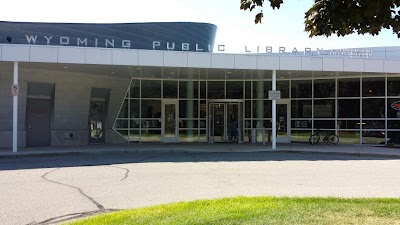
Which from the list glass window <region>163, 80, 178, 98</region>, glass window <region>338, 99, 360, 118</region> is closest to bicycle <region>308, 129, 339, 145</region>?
glass window <region>338, 99, 360, 118</region>

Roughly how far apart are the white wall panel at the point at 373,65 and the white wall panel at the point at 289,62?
324cm

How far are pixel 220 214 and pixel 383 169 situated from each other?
853cm

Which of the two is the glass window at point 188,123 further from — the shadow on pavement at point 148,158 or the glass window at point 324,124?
the glass window at point 324,124

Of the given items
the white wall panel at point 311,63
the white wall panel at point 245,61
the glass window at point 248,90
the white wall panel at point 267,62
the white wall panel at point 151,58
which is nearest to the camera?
the white wall panel at point 151,58

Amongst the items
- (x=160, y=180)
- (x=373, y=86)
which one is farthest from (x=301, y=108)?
(x=160, y=180)

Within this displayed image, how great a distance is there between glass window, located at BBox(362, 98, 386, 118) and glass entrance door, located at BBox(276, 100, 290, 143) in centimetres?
399

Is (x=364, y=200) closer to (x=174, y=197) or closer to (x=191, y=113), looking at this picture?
(x=174, y=197)

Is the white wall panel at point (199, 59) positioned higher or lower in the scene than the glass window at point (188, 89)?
higher

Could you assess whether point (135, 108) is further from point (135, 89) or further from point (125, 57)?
point (125, 57)

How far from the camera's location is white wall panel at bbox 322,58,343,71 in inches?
771

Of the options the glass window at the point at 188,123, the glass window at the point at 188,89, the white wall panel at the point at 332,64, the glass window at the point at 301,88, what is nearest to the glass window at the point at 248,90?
the glass window at the point at 301,88

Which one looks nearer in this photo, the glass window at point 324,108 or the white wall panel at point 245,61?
the white wall panel at point 245,61

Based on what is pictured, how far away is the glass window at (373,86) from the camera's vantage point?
74.1ft

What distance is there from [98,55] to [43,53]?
2.08 meters
